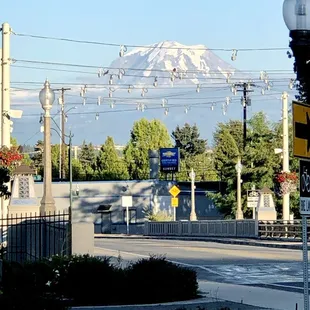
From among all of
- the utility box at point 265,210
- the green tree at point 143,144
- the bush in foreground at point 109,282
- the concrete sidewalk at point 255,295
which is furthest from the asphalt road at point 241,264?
the green tree at point 143,144

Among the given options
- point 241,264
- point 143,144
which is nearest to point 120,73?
point 241,264

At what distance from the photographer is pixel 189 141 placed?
458ft

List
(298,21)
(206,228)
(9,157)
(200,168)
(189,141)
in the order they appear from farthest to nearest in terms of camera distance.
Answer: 1. (189,141)
2. (200,168)
3. (206,228)
4. (9,157)
5. (298,21)

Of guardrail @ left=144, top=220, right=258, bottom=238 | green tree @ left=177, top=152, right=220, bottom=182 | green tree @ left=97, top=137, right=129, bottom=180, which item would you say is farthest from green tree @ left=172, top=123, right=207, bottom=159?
guardrail @ left=144, top=220, right=258, bottom=238

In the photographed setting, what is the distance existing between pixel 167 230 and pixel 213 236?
864cm

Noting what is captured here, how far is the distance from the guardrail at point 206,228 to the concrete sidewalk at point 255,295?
26914 millimetres

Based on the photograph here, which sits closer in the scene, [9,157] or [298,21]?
[298,21]

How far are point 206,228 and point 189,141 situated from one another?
86.5 metres

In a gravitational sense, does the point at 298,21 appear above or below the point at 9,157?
above

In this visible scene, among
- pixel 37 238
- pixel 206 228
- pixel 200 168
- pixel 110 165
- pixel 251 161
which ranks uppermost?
pixel 200 168

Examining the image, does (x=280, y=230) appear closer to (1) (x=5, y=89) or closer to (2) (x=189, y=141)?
(1) (x=5, y=89)

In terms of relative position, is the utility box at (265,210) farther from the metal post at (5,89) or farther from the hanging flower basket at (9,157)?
the hanging flower basket at (9,157)

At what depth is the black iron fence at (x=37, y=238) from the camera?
1953 cm

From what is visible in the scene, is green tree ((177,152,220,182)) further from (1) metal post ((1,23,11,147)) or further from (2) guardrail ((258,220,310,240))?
(1) metal post ((1,23,11,147))
